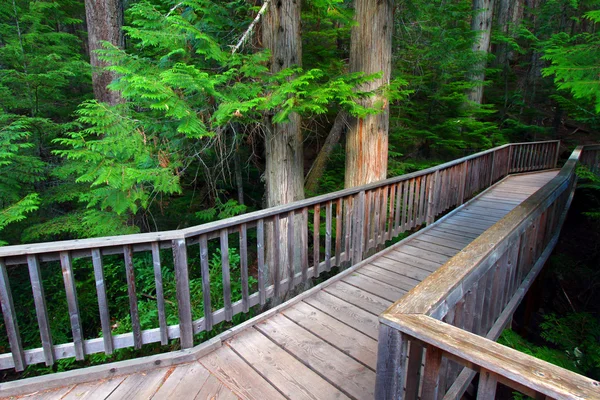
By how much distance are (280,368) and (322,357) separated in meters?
0.33

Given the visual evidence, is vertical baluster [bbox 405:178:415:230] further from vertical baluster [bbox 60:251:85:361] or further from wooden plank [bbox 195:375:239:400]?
vertical baluster [bbox 60:251:85:361]

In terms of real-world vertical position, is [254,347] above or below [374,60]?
below

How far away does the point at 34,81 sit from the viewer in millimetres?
5312

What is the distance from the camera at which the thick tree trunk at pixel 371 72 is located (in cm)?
493

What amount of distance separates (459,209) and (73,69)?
24.6ft

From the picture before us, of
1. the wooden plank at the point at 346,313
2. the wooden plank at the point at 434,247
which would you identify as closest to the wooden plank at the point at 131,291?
the wooden plank at the point at 346,313

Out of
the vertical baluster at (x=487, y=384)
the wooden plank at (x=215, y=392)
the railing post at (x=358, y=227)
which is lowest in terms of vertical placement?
the wooden plank at (x=215, y=392)

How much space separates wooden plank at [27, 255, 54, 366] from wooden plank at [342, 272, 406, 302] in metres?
2.68

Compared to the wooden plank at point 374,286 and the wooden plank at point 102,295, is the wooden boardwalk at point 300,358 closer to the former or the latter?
the wooden plank at point 374,286

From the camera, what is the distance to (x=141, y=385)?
7.27ft

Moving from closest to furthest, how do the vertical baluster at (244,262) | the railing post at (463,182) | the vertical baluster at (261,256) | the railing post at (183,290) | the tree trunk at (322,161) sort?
1. the railing post at (183,290)
2. the vertical baluster at (244,262)
3. the vertical baluster at (261,256)
4. the railing post at (463,182)
5. the tree trunk at (322,161)

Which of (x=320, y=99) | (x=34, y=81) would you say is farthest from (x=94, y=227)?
(x=320, y=99)

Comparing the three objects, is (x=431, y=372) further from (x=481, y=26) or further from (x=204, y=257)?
(x=481, y=26)

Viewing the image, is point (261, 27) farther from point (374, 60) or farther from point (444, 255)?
point (444, 255)
